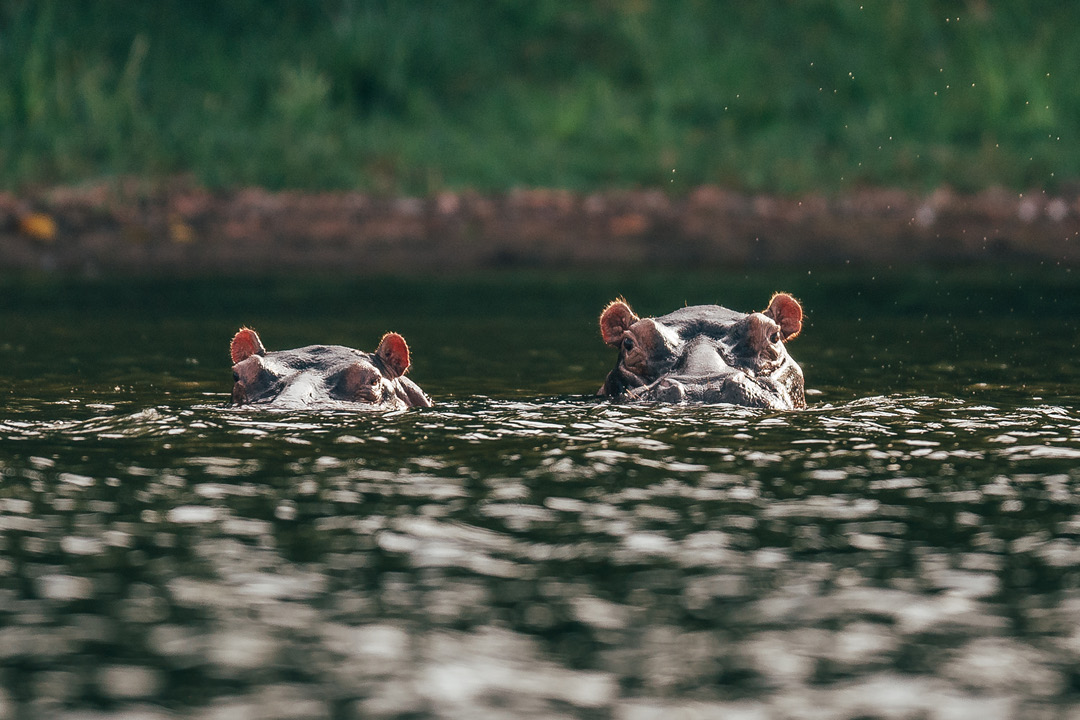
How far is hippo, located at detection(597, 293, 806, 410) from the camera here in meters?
11.1

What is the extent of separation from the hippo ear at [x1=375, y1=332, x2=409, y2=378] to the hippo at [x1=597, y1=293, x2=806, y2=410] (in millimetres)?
1399

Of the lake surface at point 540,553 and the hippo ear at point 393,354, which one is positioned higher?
the hippo ear at point 393,354

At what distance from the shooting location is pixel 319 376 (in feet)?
37.5

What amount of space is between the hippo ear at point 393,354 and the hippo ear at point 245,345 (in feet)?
2.61

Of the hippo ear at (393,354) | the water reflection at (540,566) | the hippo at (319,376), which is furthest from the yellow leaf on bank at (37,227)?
the water reflection at (540,566)

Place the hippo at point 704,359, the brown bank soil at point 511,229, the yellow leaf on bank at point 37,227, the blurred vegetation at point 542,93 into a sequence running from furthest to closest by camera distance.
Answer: the blurred vegetation at point 542,93 → the brown bank soil at point 511,229 → the yellow leaf on bank at point 37,227 → the hippo at point 704,359

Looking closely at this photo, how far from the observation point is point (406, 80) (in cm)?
2850

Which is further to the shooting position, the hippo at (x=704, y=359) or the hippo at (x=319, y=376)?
the hippo at (x=319, y=376)

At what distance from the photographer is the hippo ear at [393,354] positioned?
11.7 m

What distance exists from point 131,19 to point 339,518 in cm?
2401

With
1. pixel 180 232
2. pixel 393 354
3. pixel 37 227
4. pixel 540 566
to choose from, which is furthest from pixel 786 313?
pixel 37 227

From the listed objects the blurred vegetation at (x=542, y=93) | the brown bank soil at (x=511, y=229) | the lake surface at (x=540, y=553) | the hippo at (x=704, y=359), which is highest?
the blurred vegetation at (x=542, y=93)

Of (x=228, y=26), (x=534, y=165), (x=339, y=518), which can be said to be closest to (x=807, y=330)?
(x=534, y=165)

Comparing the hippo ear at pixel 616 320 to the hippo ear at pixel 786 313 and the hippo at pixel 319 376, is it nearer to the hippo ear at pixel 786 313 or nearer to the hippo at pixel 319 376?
the hippo ear at pixel 786 313
